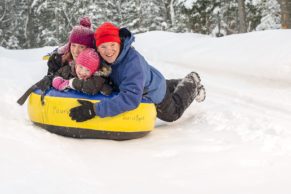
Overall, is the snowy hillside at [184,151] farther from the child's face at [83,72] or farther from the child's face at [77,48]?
the child's face at [77,48]

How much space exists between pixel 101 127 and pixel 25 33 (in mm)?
32683

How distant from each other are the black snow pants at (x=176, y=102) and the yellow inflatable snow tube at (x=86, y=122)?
1.52 feet

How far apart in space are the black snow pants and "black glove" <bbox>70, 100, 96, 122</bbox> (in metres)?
0.95

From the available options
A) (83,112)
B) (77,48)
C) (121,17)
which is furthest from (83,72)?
(121,17)

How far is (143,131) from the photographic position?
4449 millimetres

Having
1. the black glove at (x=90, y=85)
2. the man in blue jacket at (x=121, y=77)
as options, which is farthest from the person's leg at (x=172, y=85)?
the black glove at (x=90, y=85)

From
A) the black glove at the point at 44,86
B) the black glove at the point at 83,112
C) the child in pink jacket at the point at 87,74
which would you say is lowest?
the black glove at the point at 83,112

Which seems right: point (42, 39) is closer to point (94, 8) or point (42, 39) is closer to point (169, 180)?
point (94, 8)

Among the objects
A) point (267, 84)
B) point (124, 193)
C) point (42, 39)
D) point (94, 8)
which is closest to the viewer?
point (124, 193)

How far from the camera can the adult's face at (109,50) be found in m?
4.25

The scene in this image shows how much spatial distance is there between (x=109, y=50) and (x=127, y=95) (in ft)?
1.58

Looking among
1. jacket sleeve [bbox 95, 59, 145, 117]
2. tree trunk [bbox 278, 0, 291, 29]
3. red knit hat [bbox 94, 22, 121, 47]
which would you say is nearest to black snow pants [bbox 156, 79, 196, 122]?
jacket sleeve [bbox 95, 59, 145, 117]

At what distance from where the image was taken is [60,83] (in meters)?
4.49

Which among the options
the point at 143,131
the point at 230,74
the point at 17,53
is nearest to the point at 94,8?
the point at 17,53
